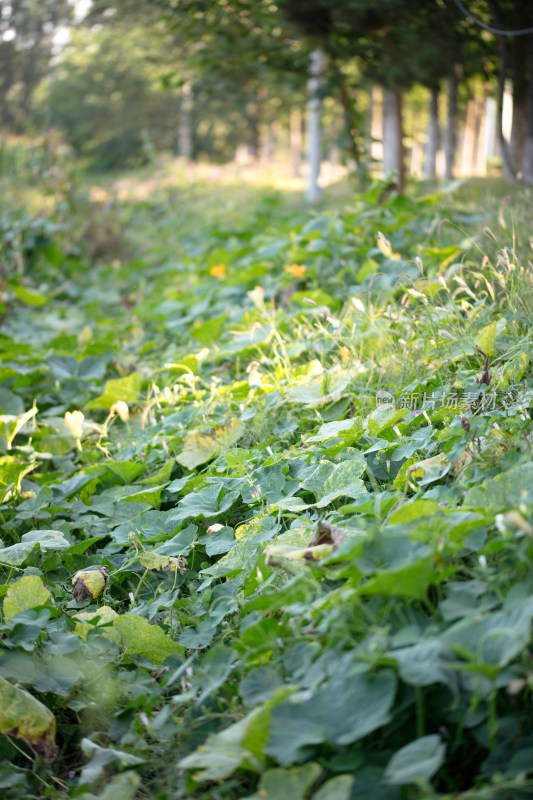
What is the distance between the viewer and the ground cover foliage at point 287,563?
42.1 inches

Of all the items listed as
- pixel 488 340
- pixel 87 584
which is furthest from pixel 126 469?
pixel 488 340

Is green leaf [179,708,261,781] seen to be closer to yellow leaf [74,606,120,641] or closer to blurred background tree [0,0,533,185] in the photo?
yellow leaf [74,606,120,641]

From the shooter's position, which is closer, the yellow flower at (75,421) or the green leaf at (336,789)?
the green leaf at (336,789)

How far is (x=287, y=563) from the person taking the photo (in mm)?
1426

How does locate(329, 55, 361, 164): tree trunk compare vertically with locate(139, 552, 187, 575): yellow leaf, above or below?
above

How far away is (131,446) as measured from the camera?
2605mm

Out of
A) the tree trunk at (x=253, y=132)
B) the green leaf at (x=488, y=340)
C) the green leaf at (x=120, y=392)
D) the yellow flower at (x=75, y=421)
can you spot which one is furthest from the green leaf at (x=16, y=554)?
the tree trunk at (x=253, y=132)

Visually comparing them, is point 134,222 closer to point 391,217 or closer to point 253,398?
point 391,217

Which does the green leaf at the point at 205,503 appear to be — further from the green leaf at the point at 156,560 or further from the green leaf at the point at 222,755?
the green leaf at the point at 222,755

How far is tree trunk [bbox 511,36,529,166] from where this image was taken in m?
7.21

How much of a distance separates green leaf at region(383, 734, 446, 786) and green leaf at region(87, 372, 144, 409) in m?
2.23

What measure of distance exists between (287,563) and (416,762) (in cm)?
52

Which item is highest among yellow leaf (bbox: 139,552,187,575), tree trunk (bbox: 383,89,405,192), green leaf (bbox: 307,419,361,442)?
tree trunk (bbox: 383,89,405,192)

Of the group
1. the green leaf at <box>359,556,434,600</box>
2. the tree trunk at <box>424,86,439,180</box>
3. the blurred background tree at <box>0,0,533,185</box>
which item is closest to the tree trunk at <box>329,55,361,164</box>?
the blurred background tree at <box>0,0,533,185</box>
